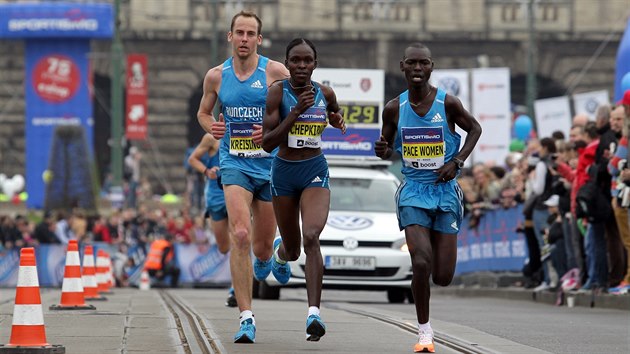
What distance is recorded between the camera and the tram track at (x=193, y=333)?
11109 millimetres

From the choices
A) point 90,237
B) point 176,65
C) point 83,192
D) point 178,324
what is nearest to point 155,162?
point 176,65

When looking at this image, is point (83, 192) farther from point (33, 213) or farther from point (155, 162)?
point (155, 162)

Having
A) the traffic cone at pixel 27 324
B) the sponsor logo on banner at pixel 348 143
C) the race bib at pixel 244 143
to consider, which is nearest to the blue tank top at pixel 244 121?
the race bib at pixel 244 143

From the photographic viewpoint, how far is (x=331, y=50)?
192 ft

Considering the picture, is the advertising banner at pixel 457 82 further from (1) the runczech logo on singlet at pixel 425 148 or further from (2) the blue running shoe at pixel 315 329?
(2) the blue running shoe at pixel 315 329

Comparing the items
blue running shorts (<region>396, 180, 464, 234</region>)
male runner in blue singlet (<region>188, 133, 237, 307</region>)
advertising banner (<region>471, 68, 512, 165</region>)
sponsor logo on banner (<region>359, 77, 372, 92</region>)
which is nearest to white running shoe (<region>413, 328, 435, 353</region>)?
blue running shorts (<region>396, 180, 464, 234</region>)

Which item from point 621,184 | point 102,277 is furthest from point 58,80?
point 621,184

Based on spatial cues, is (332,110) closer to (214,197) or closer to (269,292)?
(214,197)

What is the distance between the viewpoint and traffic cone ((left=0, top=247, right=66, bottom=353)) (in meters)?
10.4

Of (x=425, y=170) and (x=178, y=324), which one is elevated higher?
(x=425, y=170)

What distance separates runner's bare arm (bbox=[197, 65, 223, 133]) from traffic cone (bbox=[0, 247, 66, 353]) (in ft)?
8.26

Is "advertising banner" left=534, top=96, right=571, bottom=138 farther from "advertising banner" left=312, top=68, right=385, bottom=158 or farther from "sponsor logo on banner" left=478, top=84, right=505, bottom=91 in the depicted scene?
"advertising banner" left=312, top=68, right=385, bottom=158

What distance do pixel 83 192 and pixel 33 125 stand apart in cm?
479

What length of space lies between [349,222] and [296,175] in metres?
8.73
